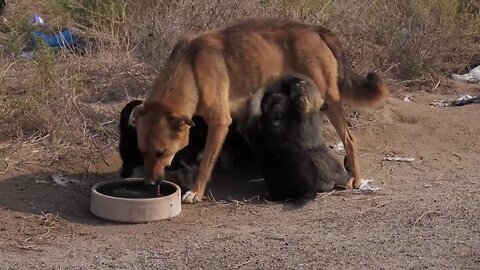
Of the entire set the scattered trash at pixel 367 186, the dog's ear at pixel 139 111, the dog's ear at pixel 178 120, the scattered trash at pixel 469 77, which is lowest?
the scattered trash at pixel 469 77

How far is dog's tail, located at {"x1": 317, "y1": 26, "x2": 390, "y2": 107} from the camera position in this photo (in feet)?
26.1

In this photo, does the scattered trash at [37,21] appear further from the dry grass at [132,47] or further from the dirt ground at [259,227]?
the dirt ground at [259,227]

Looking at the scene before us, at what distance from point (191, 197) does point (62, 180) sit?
1.14 meters

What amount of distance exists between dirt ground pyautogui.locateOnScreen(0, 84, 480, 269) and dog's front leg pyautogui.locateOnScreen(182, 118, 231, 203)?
0.17m

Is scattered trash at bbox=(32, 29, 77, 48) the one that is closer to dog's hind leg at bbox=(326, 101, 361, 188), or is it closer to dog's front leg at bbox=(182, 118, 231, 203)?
dog's front leg at bbox=(182, 118, 231, 203)

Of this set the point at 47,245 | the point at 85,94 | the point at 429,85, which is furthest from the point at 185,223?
the point at 429,85

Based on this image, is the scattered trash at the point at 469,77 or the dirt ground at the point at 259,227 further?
the scattered trash at the point at 469,77

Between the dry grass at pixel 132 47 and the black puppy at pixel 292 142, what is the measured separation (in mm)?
1559

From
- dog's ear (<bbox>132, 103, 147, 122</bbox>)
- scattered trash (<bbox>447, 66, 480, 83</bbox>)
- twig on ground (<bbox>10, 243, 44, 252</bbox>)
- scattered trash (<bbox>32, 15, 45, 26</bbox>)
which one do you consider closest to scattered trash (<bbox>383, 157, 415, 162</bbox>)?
dog's ear (<bbox>132, 103, 147, 122</bbox>)

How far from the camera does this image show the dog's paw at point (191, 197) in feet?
23.9

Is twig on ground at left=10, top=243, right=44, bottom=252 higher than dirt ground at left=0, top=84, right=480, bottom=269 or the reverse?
higher

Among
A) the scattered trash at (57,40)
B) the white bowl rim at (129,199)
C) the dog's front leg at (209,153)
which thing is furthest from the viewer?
the scattered trash at (57,40)

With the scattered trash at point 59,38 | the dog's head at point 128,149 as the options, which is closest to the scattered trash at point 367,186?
the dog's head at point 128,149

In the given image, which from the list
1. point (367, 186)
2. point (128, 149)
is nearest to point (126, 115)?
point (128, 149)
